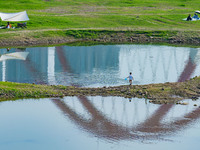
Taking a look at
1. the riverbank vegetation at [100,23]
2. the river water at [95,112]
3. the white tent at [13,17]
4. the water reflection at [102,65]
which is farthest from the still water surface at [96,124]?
the white tent at [13,17]

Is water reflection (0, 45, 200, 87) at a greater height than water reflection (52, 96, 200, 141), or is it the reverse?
water reflection (0, 45, 200, 87)

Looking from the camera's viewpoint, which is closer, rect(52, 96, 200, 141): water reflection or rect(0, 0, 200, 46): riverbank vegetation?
rect(52, 96, 200, 141): water reflection

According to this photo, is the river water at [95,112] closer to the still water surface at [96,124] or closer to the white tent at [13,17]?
the still water surface at [96,124]

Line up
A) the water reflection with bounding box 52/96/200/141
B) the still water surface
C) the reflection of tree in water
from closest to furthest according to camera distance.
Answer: the still water surface, the reflection of tree in water, the water reflection with bounding box 52/96/200/141

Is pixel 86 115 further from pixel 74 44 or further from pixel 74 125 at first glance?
pixel 74 44

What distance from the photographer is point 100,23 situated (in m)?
104

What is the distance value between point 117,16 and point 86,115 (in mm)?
67006

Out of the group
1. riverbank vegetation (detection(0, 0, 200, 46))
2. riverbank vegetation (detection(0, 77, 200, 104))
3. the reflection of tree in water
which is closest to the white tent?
riverbank vegetation (detection(0, 0, 200, 46))

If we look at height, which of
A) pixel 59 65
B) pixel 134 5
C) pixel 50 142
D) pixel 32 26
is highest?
pixel 134 5

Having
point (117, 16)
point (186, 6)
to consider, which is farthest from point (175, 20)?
point (186, 6)

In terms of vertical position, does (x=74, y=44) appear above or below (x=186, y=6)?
below

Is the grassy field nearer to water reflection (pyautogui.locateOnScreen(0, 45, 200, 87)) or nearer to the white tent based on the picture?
the white tent

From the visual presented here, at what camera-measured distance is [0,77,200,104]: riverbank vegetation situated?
51750 millimetres

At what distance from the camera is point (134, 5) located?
13188cm
